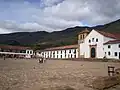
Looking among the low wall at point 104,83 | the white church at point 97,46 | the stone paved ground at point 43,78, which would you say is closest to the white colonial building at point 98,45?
the white church at point 97,46

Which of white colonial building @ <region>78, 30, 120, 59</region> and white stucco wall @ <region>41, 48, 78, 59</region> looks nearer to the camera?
white colonial building @ <region>78, 30, 120, 59</region>

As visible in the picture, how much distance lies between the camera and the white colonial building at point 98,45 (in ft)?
203

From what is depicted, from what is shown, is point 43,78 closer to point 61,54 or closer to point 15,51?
point 61,54

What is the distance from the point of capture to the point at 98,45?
67.2 metres

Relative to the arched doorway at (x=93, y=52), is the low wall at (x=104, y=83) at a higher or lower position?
lower

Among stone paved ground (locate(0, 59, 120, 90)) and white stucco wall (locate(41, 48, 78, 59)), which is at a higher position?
white stucco wall (locate(41, 48, 78, 59))

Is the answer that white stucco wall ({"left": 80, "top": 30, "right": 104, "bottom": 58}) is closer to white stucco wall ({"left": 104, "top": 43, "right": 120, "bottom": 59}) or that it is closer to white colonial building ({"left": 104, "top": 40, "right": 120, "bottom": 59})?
white colonial building ({"left": 104, "top": 40, "right": 120, "bottom": 59})

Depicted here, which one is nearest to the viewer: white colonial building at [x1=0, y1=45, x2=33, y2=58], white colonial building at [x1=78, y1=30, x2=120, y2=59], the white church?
the white church

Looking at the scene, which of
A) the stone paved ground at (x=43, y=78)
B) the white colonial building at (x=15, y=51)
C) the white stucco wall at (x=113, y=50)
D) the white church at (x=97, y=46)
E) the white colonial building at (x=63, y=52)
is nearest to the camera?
the stone paved ground at (x=43, y=78)

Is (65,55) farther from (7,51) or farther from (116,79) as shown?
(116,79)

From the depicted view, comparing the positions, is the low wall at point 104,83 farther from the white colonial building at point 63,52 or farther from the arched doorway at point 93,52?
the white colonial building at point 63,52

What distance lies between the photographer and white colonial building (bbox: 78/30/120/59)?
6181cm

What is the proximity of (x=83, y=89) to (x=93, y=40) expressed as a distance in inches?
2363

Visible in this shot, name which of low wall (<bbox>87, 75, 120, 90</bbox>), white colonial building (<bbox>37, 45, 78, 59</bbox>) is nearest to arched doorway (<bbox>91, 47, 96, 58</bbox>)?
white colonial building (<bbox>37, 45, 78, 59</bbox>)
